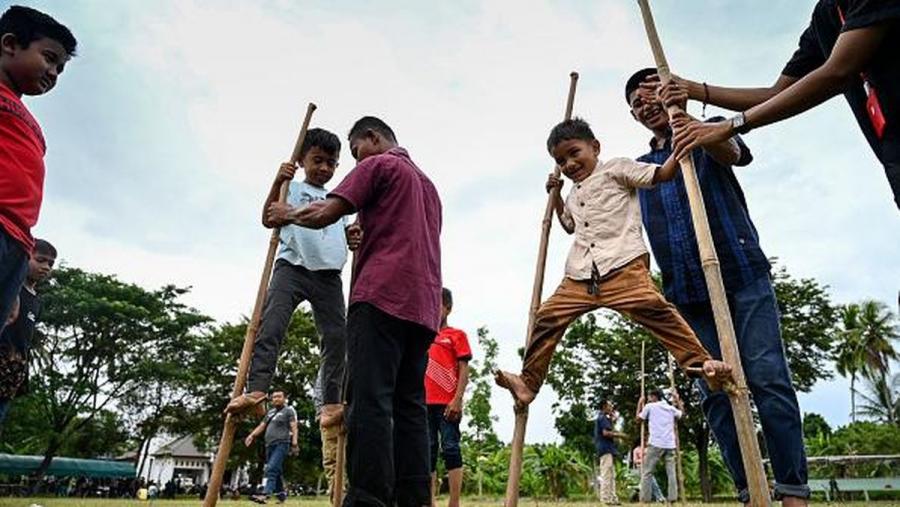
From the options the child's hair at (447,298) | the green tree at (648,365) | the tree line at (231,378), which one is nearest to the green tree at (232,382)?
the tree line at (231,378)

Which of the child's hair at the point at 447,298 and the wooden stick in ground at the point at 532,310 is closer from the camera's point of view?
the wooden stick in ground at the point at 532,310

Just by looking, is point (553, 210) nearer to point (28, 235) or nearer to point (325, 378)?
point (325, 378)

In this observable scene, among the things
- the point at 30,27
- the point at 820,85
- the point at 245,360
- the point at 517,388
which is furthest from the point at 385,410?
the point at 30,27

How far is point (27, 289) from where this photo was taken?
5441 mm

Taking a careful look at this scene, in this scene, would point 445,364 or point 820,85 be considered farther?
point 445,364

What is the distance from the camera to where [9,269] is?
285 cm

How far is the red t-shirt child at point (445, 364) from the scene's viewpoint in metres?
6.65

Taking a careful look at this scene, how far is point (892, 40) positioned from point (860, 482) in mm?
24316

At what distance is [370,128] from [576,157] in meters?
1.37

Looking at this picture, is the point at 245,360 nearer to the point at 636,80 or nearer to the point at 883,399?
the point at 636,80

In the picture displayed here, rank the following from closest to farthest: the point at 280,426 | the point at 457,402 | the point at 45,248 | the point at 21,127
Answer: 1. the point at 21,127
2. the point at 45,248
3. the point at 457,402
4. the point at 280,426

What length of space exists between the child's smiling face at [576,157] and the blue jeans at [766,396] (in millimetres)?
1298

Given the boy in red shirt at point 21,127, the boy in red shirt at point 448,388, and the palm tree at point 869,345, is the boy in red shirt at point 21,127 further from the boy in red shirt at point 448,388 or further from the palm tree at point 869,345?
the palm tree at point 869,345

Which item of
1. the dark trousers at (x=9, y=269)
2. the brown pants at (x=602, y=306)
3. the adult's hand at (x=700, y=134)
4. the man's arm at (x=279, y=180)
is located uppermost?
the man's arm at (x=279, y=180)
